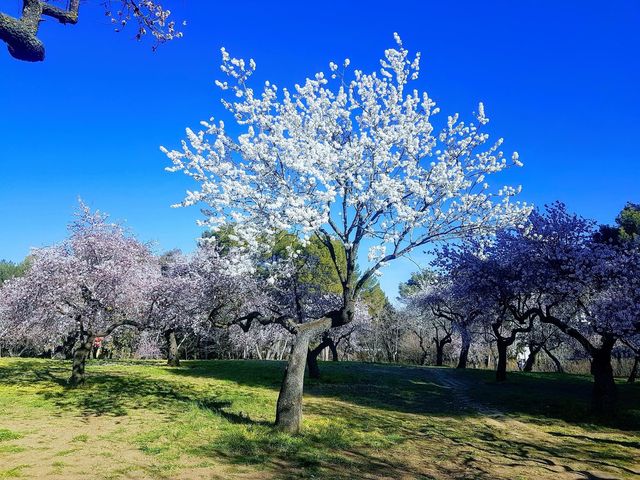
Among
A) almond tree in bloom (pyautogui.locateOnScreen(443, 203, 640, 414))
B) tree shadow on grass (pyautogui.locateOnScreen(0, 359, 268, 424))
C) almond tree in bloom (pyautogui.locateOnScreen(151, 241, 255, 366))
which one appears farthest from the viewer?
almond tree in bloom (pyautogui.locateOnScreen(151, 241, 255, 366))

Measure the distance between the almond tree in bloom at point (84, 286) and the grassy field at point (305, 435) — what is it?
9.67 ft

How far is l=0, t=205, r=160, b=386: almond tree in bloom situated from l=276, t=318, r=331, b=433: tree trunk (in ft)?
35.4

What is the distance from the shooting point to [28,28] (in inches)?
226

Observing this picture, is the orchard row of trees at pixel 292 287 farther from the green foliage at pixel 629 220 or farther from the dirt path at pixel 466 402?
the green foliage at pixel 629 220

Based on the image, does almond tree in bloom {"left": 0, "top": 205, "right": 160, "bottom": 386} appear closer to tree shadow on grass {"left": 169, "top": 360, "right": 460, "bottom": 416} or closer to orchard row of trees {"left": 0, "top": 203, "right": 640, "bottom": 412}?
orchard row of trees {"left": 0, "top": 203, "right": 640, "bottom": 412}

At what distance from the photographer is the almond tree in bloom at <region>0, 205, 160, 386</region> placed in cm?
1969

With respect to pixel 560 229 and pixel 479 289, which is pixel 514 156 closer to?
pixel 560 229

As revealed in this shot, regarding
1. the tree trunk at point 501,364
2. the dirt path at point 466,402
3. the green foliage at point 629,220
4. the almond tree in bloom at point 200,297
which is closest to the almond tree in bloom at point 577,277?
the dirt path at point 466,402

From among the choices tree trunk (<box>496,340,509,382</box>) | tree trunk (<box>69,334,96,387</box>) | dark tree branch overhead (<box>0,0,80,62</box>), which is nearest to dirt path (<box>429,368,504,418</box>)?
tree trunk (<box>496,340,509,382</box>)

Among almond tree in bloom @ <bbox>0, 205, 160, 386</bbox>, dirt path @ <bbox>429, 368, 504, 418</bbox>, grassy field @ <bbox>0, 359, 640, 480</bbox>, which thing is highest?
almond tree in bloom @ <bbox>0, 205, 160, 386</bbox>

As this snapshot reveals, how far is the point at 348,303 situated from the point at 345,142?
18.2ft

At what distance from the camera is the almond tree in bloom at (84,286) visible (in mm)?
19688

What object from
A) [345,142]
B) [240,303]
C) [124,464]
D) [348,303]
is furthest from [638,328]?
[240,303]

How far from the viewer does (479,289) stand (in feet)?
76.5
